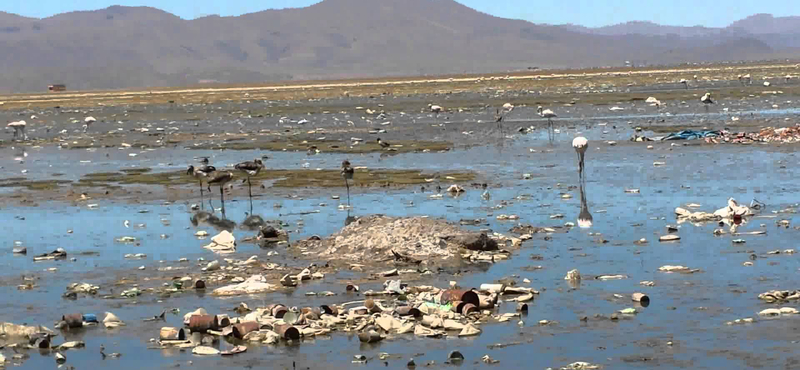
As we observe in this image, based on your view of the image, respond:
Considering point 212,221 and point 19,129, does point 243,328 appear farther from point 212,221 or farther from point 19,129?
point 19,129

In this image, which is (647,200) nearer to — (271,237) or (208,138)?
(271,237)

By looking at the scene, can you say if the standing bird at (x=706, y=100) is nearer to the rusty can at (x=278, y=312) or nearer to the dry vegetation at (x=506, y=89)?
the dry vegetation at (x=506, y=89)

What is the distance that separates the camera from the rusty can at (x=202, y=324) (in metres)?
11.6

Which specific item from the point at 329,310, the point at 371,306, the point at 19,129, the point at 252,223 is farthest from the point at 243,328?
the point at 19,129

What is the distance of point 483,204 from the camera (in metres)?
20.7

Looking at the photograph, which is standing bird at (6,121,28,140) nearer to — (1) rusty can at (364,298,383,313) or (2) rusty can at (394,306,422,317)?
(1) rusty can at (364,298,383,313)

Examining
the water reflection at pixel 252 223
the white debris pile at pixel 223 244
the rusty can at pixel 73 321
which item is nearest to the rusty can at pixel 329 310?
the rusty can at pixel 73 321

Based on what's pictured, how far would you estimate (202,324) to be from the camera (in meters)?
11.6

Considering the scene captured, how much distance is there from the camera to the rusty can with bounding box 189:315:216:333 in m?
11.6

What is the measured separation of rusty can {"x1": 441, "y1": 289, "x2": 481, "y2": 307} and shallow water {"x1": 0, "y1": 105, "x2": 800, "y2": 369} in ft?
1.21

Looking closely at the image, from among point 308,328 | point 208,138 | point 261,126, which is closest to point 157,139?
point 208,138

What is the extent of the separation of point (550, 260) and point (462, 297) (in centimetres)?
309

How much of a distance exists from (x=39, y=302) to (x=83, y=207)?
9886 millimetres

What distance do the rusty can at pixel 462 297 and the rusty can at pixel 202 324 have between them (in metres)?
2.36
